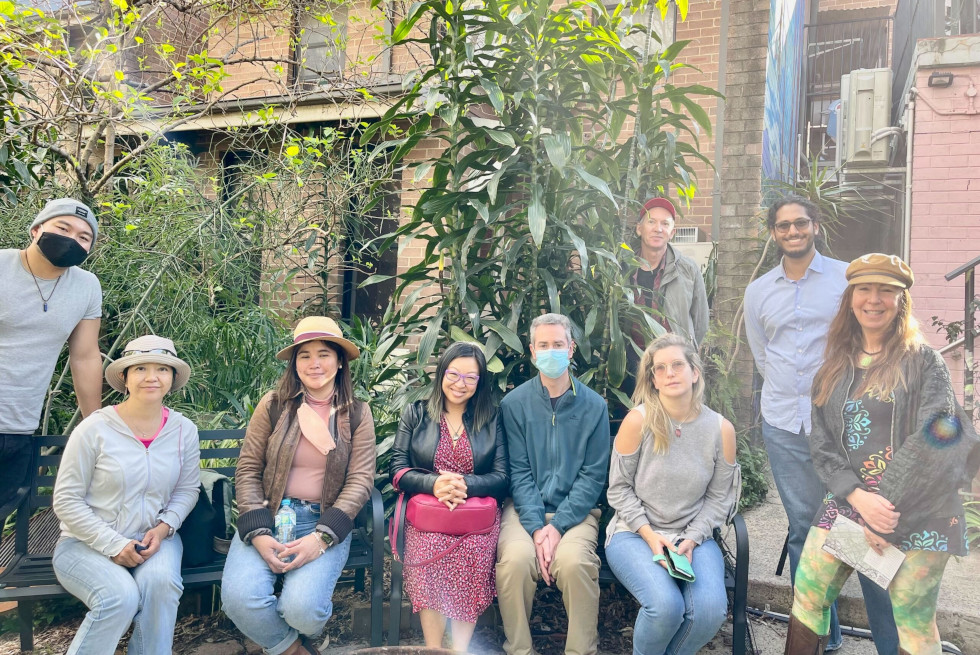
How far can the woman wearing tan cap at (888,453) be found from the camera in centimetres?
224

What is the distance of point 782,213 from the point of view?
3004mm

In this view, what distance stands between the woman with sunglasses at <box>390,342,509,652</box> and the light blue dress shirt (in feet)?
4.16

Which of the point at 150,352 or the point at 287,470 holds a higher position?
the point at 150,352

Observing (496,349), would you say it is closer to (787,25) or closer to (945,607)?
(945,607)

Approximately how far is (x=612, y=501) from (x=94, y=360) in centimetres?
239

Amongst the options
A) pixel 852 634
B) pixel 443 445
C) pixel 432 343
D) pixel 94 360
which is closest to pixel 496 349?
pixel 432 343

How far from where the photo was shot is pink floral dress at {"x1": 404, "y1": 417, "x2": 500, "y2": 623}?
108 inches

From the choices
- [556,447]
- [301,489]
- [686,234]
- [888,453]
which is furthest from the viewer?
[686,234]

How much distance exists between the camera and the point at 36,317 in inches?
111

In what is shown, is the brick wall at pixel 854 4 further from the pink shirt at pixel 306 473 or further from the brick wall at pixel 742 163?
the pink shirt at pixel 306 473

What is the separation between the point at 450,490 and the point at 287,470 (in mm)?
708

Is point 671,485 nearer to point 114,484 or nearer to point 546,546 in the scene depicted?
point 546,546

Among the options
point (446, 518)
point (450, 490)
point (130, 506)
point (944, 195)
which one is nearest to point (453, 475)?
point (450, 490)

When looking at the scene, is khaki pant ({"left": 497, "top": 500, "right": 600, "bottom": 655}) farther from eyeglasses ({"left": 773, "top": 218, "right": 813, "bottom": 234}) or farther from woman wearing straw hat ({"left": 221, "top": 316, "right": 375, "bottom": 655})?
eyeglasses ({"left": 773, "top": 218, "right": 813, "bottom": 234})
